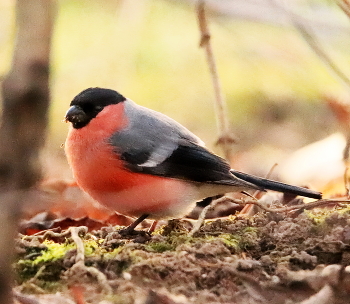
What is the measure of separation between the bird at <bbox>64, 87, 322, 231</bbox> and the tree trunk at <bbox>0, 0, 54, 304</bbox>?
62.4 inches

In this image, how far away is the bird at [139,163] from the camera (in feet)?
8.11

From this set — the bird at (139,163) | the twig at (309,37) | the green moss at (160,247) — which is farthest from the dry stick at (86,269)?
the twig at (309,37)

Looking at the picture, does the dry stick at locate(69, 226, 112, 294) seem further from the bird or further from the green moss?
the bird

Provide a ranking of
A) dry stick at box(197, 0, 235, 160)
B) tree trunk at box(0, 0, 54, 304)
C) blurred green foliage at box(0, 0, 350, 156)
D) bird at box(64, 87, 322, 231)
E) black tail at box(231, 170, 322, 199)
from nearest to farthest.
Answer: tree trunk at box(0, 0, 54, 304), bird at box(64, 87, 322, 231), black tail at box(231, 170, 322, 199), dry stick at box(197, 0, 235, 160), blurred green foliage at box(0, 0, 350, 156)

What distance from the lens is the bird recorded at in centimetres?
247

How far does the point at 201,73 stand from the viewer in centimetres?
797

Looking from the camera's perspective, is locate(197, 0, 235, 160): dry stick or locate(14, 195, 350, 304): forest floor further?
locate(197, 0, 235, 160): dry stick

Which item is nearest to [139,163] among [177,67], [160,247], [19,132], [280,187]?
[160,247]

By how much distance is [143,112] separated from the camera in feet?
9.27

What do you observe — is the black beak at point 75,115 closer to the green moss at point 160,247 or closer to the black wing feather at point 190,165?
the black wing feather at point 190,165

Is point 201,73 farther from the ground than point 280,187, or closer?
farther from the ground

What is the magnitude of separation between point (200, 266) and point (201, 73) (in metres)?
6.31

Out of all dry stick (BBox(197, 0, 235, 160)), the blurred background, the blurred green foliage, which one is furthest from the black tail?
the blurred green foliage

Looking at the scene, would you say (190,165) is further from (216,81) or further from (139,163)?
(216,81)
